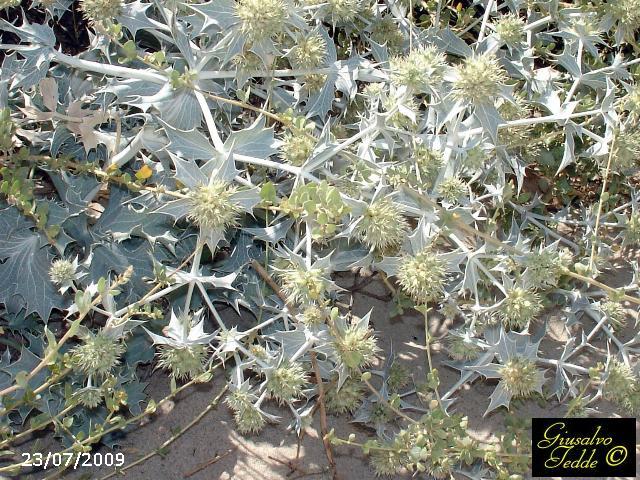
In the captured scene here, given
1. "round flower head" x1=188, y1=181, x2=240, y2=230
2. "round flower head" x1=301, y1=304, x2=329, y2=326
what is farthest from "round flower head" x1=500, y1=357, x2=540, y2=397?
→ "round flower head" x1=188, y1=181, x2=240, y2=230

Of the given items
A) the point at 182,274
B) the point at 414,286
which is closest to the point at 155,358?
the point at 182,274

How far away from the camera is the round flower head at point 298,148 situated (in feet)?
5.34

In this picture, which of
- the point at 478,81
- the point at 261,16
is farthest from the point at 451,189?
the point at 261,16

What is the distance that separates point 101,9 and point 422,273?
0.95m

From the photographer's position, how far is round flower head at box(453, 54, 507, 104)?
1.58 m

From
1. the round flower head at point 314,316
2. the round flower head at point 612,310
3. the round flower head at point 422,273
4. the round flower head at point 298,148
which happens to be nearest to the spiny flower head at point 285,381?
the round flower head at point 314,316

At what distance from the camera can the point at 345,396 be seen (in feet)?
5.63

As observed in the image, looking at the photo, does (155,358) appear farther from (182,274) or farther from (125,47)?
(125,47)

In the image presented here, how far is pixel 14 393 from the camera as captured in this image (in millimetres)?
1645

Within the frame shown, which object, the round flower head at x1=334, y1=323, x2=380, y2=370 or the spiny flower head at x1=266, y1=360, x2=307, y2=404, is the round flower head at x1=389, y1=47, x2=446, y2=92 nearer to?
the round flower head at x1=334, y1=323, x2=380, y2=370

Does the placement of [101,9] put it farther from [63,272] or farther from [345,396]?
[345,396]

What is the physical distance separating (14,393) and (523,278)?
1.21 m

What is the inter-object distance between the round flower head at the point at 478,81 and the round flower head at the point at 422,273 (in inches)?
14.3

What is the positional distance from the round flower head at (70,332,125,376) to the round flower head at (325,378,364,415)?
0.52 metres
